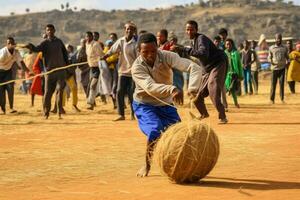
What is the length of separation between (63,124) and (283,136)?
15.5 feet

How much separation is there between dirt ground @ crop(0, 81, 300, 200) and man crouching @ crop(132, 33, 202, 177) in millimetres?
548

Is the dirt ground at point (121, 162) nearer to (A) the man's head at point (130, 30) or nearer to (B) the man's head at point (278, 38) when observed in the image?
(A) the man's head at point (130, 30)

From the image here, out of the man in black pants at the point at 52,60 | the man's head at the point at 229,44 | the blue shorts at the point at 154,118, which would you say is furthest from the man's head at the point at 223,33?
the blue shorts at the point at 154,118

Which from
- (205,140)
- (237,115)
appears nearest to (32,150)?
Result: (205,140)

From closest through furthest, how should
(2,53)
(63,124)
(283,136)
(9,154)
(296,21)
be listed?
(9,154) < (283,136) < (63,124) < (2,53) < (296,21)

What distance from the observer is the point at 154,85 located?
22.6 feet

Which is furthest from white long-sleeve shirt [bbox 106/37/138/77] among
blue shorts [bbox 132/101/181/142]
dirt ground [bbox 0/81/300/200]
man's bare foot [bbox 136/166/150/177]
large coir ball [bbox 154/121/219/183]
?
large coir ball [bbox 154/121/219/183]

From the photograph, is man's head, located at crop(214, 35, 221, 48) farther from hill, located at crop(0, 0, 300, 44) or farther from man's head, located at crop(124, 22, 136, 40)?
hill, located at crop(0, 0, 300, 44)

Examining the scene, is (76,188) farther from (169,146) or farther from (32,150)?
(32,150)

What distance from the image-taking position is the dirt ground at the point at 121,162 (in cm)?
652

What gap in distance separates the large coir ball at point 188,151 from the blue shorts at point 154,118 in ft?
0.86

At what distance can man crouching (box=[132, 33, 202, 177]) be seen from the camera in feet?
22.8

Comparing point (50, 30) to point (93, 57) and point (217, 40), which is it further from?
point (217, 40)

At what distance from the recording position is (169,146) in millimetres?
6773
